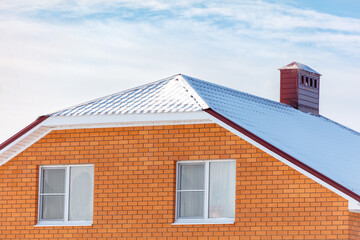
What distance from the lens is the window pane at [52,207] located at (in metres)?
24.2

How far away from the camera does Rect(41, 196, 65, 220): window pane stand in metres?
24.2

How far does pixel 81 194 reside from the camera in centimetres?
2405

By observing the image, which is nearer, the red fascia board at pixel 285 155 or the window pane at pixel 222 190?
the red fascia board at pixel 285 155

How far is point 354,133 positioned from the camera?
31328 mm

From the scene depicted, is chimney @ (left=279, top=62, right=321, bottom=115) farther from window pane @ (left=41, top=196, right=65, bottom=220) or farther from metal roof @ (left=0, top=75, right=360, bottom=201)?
window pane @ (left=41, top=196, right=65, bottom=220)

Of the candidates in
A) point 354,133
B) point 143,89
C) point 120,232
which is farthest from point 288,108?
point 120,232

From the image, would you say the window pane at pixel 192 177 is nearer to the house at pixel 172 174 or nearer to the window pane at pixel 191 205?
the house at pixel 172 174

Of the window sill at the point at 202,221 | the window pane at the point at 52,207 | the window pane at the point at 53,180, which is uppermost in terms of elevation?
the window pane at the point at 53,180

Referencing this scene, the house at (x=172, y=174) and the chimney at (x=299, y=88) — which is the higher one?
the chimney at (x=299, y=88)

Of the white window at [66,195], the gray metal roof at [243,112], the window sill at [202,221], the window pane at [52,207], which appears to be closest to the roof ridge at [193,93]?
the gray metal roof at [243,112]

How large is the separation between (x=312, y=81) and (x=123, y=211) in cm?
1206

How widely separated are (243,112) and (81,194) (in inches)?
173

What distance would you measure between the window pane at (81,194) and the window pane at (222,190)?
10.0ft

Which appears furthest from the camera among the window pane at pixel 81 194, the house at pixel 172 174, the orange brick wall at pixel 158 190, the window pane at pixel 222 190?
the window pane at pixel 81 194
